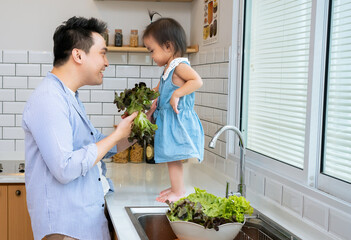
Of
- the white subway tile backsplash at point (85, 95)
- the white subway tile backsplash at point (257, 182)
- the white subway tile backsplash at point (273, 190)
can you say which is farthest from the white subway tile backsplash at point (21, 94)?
the white subway tile backsplash at point (273, 190)

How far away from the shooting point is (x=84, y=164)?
5.42ft

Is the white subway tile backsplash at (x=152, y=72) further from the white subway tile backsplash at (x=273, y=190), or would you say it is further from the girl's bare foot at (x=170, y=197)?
the white subway tile backsplash at (x=273, y=190)

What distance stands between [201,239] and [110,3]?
2.26 m

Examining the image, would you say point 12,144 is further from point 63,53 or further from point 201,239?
point 201,239

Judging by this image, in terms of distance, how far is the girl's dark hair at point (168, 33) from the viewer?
82.9 inches

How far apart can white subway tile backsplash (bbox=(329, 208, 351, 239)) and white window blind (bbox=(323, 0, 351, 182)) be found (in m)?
0.13

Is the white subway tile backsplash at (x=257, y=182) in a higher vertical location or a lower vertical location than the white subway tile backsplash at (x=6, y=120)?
lower

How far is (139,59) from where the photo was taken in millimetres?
3459

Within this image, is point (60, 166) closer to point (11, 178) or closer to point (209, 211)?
point (209, 211)

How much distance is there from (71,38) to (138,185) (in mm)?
993

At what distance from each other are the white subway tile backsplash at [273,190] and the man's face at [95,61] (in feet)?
2.75

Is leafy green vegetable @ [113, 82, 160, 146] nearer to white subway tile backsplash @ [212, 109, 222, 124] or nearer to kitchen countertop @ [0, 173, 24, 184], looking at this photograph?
white subway tile backsplash @ [212, 109, 222, 124]

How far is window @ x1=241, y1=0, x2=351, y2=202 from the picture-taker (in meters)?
1.62

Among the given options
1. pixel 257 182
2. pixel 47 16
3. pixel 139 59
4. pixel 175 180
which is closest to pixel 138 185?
pixel 175 180
